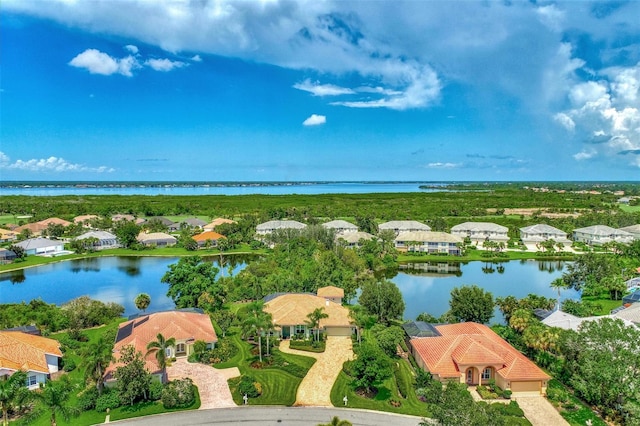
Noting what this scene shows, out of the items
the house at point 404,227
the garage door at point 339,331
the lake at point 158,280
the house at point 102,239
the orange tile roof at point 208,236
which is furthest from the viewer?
the house at point 404,227

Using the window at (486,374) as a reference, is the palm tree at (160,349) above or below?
above

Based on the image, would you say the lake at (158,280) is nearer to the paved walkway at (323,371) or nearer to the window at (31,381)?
the paved walkway at (323,371)

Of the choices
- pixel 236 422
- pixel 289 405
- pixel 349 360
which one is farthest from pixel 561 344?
pixel 236 422

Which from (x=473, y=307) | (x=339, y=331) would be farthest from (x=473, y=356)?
(x=339, y=331)

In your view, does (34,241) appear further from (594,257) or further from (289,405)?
(594,257)

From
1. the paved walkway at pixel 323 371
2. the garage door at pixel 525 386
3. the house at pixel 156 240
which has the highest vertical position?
the house at pixel 156 240

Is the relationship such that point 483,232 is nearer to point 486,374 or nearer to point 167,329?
point 486,374

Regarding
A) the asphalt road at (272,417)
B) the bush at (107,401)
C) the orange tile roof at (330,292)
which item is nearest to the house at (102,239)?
the orange tile roof at (330,292)
